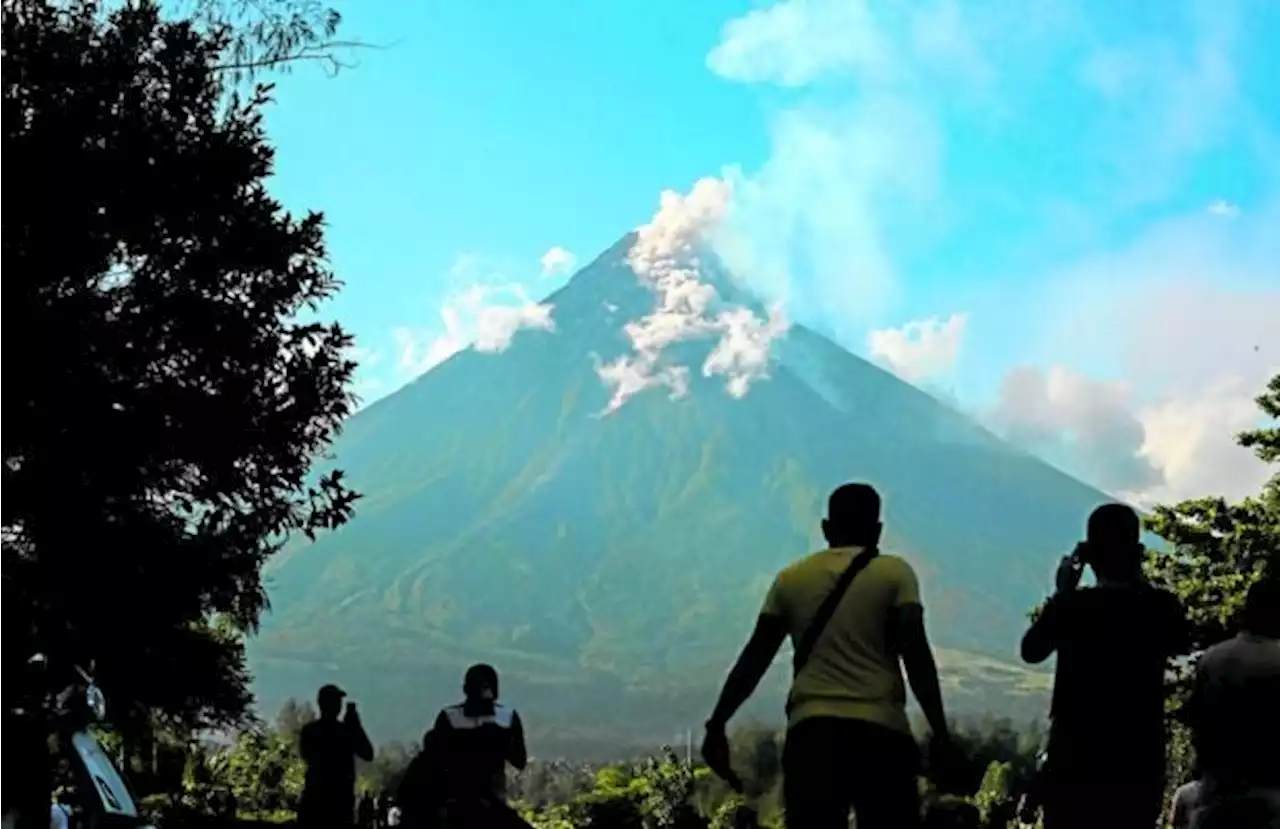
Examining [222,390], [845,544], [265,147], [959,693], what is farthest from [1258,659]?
[959,693]

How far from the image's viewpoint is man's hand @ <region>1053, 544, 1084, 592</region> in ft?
17.4

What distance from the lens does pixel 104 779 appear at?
203 inches

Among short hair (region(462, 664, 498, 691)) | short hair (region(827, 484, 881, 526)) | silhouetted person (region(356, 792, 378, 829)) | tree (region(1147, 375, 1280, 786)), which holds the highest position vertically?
tree (region(1147, 375, 1280, 786))

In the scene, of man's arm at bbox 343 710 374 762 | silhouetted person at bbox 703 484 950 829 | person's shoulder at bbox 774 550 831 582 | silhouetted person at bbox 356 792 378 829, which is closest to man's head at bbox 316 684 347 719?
man's arm at bbox 343 710 374 762

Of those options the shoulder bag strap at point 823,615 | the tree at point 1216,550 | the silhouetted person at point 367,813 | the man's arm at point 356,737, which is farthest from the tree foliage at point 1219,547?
the shoulder bag strap at point 823,615

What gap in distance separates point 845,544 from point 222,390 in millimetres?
9795

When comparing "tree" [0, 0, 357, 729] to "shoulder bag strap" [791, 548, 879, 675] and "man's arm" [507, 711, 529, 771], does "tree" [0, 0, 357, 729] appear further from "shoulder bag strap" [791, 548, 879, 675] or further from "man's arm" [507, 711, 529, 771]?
"shoulder bag strap" [791, 548, 879, 675]

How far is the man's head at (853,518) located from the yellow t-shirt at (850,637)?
0.23 feet

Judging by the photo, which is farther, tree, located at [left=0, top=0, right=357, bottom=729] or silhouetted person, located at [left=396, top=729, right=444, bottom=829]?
tree, located at [left=0, top=0, right=357, bottom=729]

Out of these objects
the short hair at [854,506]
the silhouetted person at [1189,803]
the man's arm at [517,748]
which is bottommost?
the silhouetted person at [1189,803]

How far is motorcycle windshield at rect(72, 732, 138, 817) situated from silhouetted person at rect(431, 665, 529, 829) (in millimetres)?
1787

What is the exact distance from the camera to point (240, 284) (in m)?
14.7

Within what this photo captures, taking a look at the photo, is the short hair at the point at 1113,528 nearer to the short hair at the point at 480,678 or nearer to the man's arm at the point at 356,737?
the short hair at the point at 480,678

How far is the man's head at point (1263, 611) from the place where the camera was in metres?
5.59
